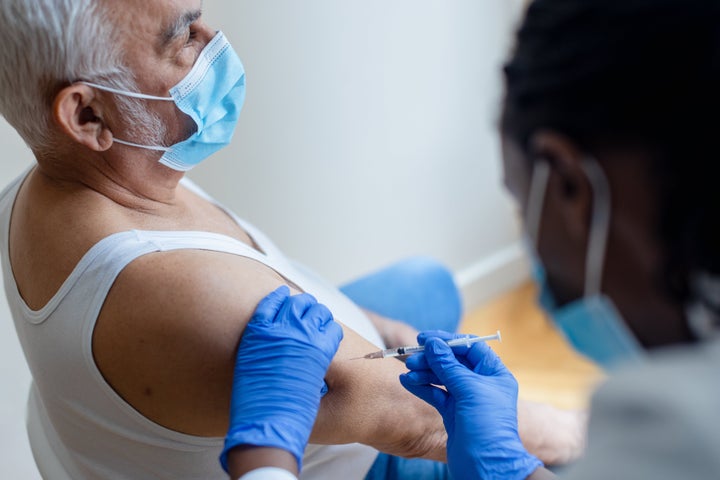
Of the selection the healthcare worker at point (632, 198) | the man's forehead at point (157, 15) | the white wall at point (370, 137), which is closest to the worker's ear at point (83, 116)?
the man's forehead at point (157, 15)

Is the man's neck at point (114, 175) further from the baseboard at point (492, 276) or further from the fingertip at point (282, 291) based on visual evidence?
the baseboard at point (492, 276)

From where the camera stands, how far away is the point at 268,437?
3.13ft

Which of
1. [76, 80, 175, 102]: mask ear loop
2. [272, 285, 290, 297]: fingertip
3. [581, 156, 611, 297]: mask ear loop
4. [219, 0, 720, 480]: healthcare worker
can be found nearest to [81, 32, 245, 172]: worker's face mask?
[76, 80, 175, 102]: mask ear loop

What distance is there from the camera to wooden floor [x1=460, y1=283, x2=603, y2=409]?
224 cm

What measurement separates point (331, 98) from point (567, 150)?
1420mm

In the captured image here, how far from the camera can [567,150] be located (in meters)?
0.72

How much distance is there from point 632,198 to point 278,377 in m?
0.50

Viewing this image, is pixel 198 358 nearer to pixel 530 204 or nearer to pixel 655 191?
pixel 530 204

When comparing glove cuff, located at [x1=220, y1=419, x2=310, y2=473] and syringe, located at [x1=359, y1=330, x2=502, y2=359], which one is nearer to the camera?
glove cuff, located at [x1=220, y1=419, x2=310, y2=473]

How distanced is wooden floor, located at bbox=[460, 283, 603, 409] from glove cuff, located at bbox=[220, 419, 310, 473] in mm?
1243

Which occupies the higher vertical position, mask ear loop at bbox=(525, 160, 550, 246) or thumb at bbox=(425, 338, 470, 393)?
mask ear loop at bbox=(525, 160, 550, 246)

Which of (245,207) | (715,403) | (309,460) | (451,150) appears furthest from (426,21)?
(715,403)

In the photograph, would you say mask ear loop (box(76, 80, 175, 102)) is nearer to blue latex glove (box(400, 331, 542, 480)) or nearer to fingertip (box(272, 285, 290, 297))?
fingertip (box(272, 285, 290, 297))

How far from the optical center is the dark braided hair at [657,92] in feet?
2.10
